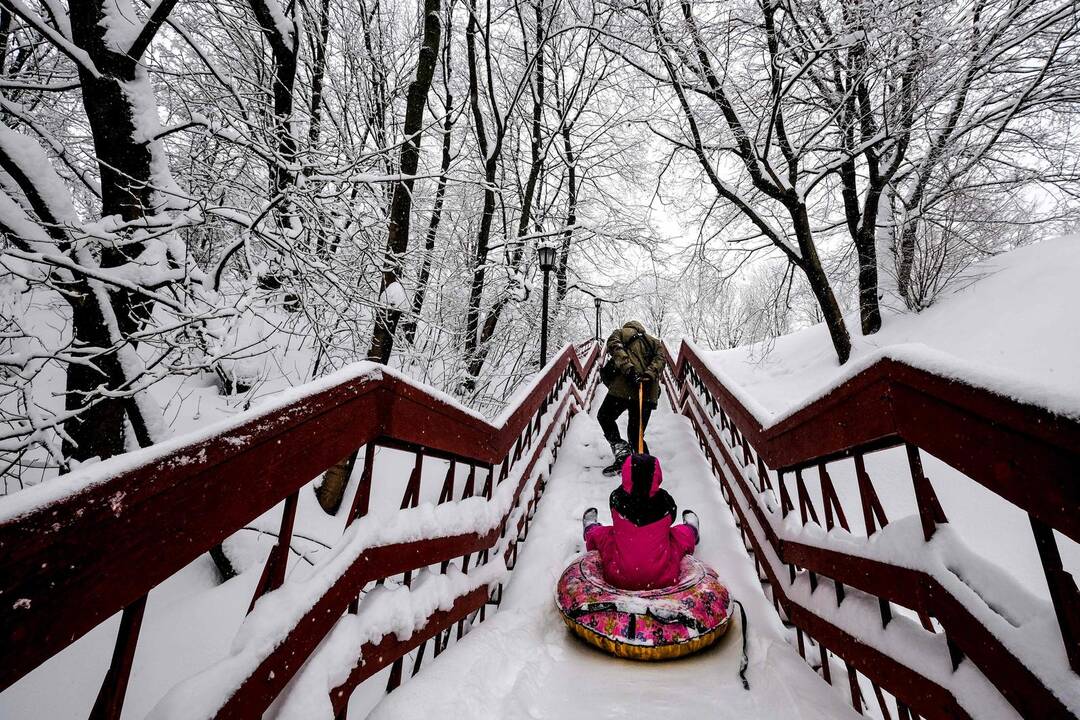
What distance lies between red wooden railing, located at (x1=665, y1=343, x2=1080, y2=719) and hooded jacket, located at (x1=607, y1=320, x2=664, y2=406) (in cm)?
292

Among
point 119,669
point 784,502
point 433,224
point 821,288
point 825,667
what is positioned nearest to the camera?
point 119,669

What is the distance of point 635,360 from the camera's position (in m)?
5.86

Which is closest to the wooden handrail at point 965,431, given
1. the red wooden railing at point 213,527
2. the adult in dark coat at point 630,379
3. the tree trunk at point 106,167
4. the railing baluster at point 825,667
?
the railing baluster at point 825,667

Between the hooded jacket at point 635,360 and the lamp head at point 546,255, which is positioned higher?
the lamp head at point 546,255

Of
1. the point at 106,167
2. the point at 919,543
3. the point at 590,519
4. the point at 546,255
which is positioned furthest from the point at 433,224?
the point at 919,543

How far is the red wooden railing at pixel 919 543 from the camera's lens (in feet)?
3.45

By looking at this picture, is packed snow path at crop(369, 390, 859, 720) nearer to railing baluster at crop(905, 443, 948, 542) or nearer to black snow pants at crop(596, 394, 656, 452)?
railing baluster at crop(905, 443, 948, 542)

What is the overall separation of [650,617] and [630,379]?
3617 millimetres

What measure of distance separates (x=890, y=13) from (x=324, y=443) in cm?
733

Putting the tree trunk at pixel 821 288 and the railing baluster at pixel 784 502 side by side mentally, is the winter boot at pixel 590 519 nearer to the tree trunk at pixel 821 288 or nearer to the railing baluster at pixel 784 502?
the railing baluster at pixel 784 502

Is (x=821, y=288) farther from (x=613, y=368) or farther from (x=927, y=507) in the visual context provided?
(x=927, y=507)

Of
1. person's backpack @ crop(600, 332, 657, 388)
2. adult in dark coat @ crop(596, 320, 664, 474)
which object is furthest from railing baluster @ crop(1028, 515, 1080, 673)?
person's backpack @ crop(600, 332, 657, 388)

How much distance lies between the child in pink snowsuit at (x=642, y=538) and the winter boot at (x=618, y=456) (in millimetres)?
2321

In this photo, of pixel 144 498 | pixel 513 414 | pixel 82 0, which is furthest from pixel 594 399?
pixel 144 498
